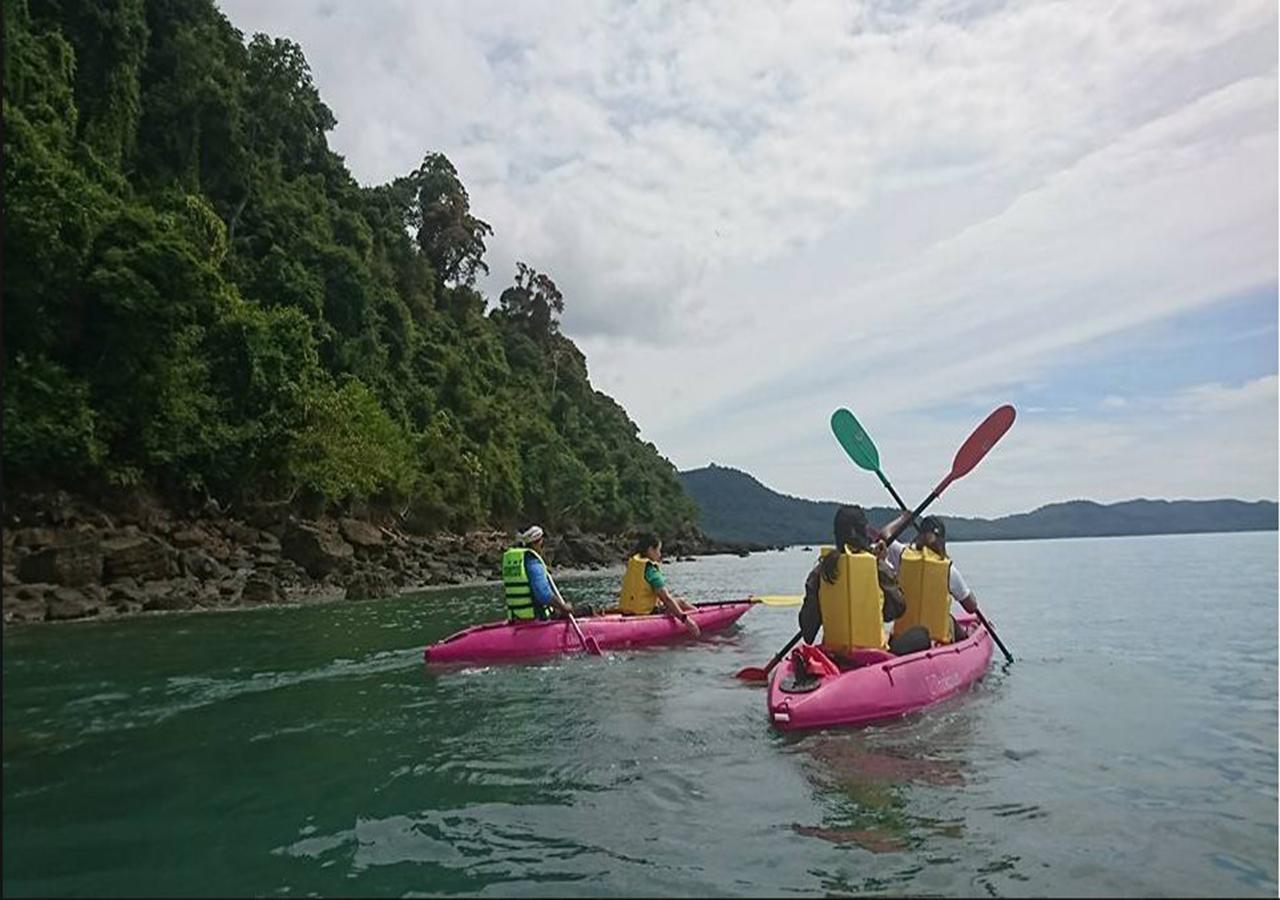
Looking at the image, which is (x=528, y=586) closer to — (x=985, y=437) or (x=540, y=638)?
(x=540, y=638)

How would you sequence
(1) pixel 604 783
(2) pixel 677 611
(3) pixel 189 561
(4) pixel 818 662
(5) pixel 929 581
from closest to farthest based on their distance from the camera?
(1) pixel 604 783 → (4) pixel 818 662 → (5) pixel 929 581 → (2) pixel 677 611 → (3) pixel 189 561

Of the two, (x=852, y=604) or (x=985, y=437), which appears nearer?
(x=852, y=604)

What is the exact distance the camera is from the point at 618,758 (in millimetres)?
6266

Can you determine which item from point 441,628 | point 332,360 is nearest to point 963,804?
point 441,628

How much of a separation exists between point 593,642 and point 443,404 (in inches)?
1358

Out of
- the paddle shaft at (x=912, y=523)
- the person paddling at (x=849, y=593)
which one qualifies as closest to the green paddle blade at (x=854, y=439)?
the paddle shaft at (x=912, y=523)

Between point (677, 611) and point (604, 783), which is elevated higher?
point (677, 611)

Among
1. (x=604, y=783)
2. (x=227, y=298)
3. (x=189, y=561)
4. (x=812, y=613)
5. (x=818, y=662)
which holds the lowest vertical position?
(x=604, y=783)

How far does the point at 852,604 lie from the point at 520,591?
4740mm

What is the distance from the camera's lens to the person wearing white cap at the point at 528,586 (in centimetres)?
1102

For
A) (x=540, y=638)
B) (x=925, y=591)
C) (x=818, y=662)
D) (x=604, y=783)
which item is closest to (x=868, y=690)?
(x=818, y=662)

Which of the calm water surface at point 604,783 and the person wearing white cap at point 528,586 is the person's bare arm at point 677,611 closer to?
the calm water surface at point 604,783

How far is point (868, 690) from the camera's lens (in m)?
7.35

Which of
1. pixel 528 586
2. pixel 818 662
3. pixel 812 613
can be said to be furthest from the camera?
pixel 528 586
